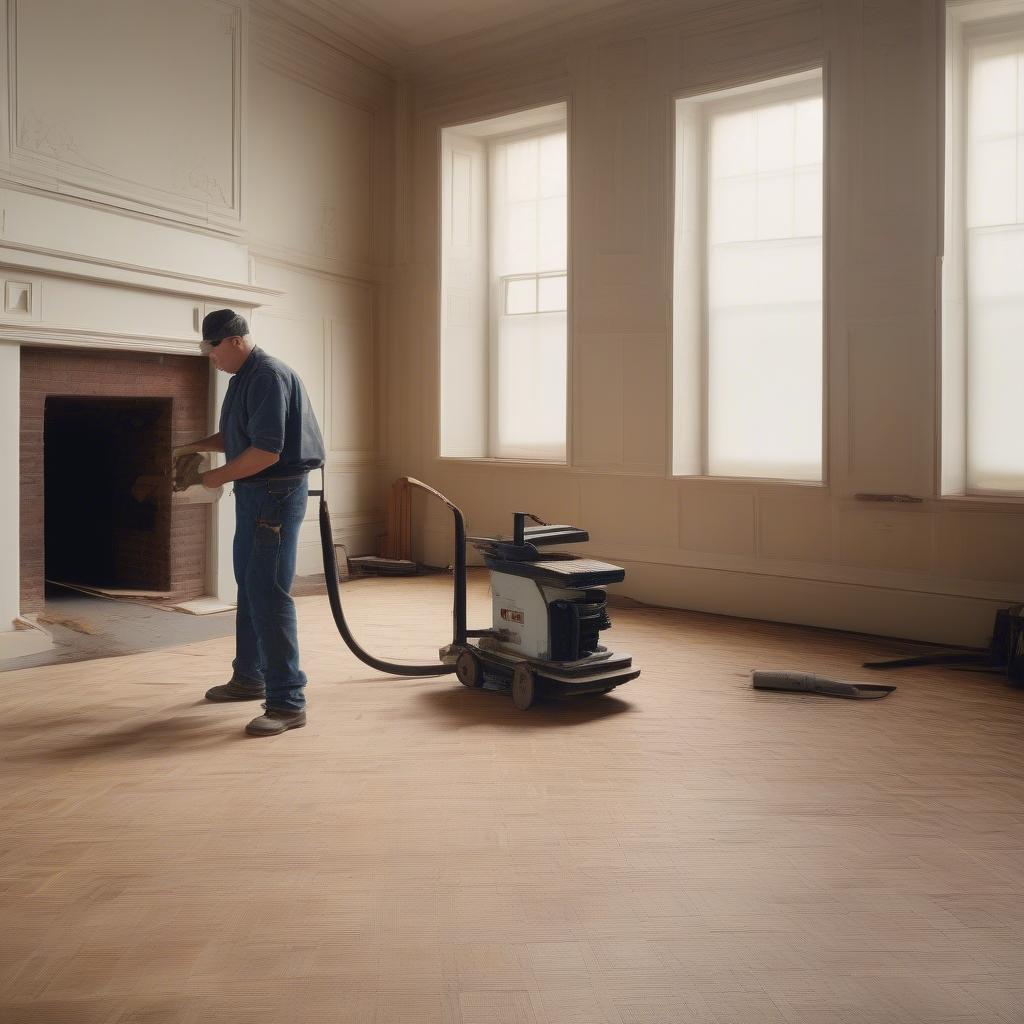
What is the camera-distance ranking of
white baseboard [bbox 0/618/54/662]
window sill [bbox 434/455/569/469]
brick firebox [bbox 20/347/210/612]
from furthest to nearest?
window sill [bbox 434/455/569/469]
brick firebox [bbox 20/347/210/612]
white baseboard [bbox 0/618/54/662]

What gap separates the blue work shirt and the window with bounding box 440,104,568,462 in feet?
13.6

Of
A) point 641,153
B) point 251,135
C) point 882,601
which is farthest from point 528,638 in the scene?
point 251,135

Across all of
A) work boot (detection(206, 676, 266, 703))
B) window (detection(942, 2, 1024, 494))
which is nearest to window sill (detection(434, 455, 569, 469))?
window (detection(942, 2, 1024, 494))

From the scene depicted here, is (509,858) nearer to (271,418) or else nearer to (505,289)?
(271,418)

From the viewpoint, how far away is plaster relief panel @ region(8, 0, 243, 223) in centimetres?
545

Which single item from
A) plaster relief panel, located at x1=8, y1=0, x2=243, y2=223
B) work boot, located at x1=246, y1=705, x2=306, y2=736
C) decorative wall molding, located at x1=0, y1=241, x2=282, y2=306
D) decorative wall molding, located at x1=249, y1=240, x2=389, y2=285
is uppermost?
plaster relief panel, located at x1=8, y1=0, x2=243, y2=223

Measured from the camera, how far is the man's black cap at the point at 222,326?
12.7ft

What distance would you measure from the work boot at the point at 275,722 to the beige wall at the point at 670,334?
11.7 ft

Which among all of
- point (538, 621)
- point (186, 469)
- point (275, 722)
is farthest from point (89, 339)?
point (538, 621)

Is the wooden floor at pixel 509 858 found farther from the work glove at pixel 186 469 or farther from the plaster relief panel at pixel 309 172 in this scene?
the plaster relief panel at pixel 309 172

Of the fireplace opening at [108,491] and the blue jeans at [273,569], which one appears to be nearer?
the blue jeans at [273,569]

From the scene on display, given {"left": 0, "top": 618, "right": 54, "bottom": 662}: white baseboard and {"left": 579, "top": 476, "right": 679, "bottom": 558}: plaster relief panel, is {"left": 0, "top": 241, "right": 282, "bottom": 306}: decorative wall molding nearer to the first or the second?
{"left": 0, "top": 618, "right": 54, "bottom": 662}: white baseboard

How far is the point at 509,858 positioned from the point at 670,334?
15.7ft

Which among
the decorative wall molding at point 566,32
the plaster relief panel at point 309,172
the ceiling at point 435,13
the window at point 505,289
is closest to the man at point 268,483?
the plaster relief panel at point 309,172
